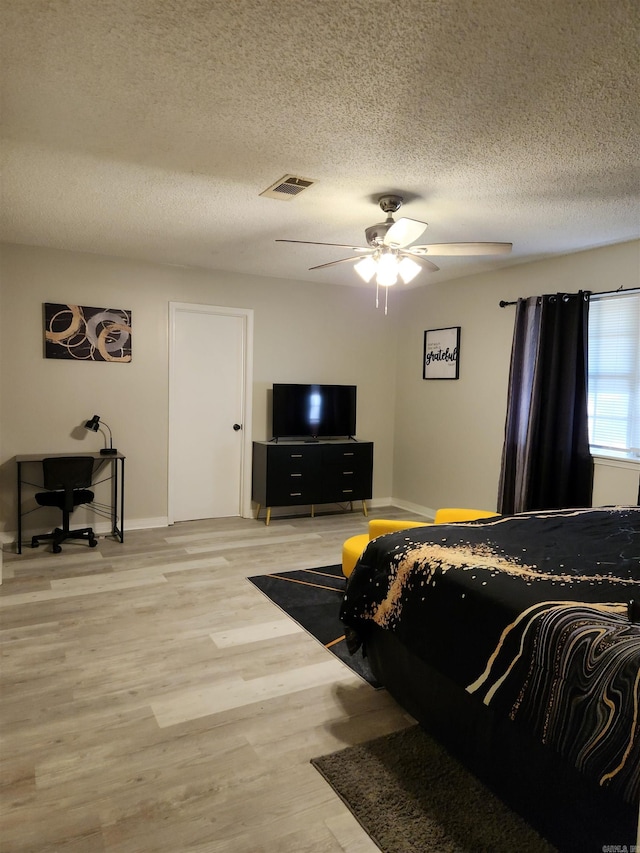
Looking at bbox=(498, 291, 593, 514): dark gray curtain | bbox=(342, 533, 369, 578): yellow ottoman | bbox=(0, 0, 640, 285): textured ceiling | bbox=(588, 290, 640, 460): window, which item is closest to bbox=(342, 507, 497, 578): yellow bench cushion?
bbox=(342, 533, 369, 578): yellow ottoman

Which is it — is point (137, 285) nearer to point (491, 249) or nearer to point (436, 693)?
point (491, 249)

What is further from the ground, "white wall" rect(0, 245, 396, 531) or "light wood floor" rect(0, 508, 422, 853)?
"white wall" rect(0, 245, 396, 531)

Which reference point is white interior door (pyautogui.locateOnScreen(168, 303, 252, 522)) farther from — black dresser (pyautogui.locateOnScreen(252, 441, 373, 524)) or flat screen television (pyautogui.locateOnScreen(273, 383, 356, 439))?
flat screen television (pyautogui.locateOnScreen(273, 383, 356, 439))

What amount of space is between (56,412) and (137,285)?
1.38 m

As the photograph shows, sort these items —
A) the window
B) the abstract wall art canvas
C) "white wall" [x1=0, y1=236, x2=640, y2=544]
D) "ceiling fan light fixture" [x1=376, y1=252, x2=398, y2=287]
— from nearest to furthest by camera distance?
1. "ceiling fan light fixture" [x1=376, y1=252, x2=398, y2=287]
2. the window
3. "white wall" [x1=0, y1=236, x2=640, y2=544]
4. the abstract wall art canvas

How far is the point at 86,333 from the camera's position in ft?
16.2

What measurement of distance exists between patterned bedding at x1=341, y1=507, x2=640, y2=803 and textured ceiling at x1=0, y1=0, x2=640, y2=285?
183 centimetres

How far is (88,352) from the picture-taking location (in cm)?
495

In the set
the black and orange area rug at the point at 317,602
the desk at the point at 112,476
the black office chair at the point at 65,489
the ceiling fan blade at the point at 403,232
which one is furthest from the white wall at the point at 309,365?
the ceiling fan blade at the point at 403,232

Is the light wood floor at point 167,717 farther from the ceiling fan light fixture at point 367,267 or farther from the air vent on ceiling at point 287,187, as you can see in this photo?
the air vent on ceiling at point 287,187

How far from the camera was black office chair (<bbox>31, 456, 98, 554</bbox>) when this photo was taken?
14.1 feet

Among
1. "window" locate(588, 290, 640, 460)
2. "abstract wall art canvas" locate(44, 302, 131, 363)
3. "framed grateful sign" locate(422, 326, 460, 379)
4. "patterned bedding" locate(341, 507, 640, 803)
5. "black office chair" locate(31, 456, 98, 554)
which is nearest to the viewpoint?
"patterned bedding" locate(341, 507, 640, 803)

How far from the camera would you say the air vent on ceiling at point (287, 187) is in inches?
120

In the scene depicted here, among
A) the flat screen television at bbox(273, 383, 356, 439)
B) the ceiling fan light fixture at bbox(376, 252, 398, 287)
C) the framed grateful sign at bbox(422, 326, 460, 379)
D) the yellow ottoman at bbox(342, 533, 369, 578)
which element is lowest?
the yellow ottoman at bbox(342, 533, 369, 578)
